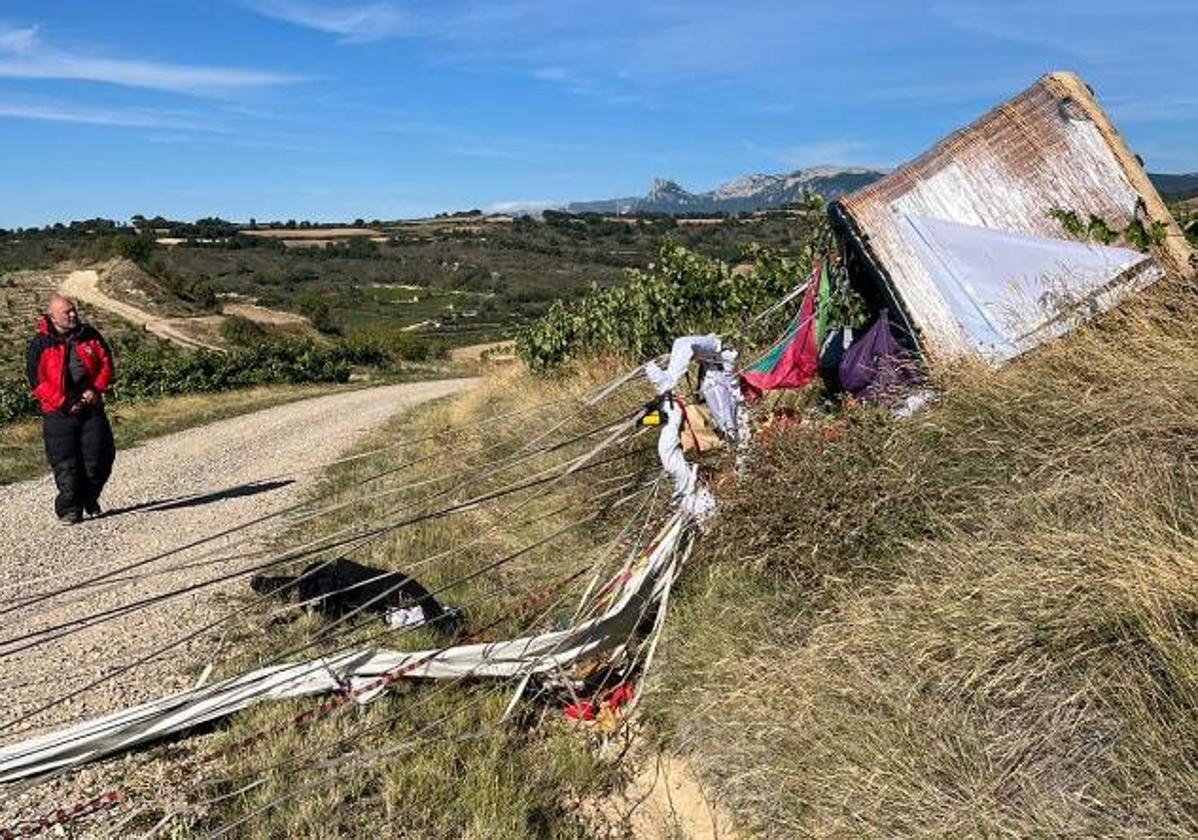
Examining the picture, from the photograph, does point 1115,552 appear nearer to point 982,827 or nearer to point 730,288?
point 982,827

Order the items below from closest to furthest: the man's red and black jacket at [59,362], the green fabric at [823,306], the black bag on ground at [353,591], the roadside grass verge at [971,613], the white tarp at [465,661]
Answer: the roadside grass verge at [971,613]
the white tarp at [465,661]
the black bag on ground at [353,591]
the green fabric at [823,306]
the man's red and black jacket at [59,362]

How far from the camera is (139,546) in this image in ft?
24.9

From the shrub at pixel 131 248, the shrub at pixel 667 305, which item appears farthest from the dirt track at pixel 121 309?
the shrub at pixel 667 305

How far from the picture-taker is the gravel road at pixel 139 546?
15.8 ft

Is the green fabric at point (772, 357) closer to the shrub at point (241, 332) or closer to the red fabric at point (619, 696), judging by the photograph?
the red fabric at point (619, 696)

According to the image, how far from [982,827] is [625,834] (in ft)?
4.79

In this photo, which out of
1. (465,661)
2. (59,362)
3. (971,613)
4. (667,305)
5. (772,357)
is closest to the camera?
(971,613)

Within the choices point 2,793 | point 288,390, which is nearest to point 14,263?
point 288,390

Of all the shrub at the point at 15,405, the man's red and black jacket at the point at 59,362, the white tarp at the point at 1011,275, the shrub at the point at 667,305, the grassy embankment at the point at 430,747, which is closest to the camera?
the grassy embankment at the point at 430,747

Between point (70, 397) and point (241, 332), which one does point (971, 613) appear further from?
point (241, 332)

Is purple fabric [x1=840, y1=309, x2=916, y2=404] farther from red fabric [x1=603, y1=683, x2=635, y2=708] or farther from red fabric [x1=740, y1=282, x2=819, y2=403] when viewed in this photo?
red fabric [x1=603, y1=683, x2=635, y2=708]

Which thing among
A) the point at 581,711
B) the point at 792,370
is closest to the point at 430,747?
the point at 581,711

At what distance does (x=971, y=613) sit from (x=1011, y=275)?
7.78 ft

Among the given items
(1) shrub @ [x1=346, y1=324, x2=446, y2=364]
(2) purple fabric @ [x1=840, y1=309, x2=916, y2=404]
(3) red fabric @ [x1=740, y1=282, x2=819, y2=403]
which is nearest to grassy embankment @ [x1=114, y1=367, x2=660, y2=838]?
(3) red fabric @ [x1=740, y1=282, x2=819, y2=403]
